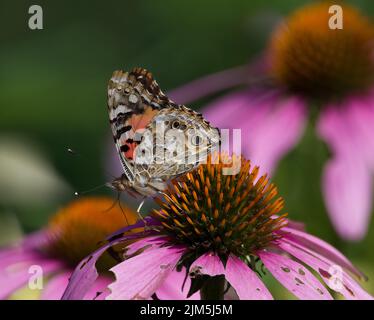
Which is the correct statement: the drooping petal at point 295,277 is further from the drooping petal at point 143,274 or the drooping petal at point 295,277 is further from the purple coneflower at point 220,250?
the drooping petal at point 143,274

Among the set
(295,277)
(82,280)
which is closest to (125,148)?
(82,280)

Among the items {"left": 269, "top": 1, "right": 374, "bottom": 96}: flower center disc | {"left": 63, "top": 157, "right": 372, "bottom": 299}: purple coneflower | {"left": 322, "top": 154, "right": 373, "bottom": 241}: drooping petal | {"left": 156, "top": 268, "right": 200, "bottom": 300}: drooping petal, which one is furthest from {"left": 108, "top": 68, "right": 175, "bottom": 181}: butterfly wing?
{"left": 269, "top": 1, "right": 374, "bottom": 96}: flower center disc

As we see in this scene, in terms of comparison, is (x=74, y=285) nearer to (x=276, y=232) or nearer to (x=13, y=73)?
(x=276, y=232)

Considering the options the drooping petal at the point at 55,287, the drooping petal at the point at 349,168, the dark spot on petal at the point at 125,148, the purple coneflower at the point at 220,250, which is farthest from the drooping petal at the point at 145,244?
the drooping petal at the point at 349,168

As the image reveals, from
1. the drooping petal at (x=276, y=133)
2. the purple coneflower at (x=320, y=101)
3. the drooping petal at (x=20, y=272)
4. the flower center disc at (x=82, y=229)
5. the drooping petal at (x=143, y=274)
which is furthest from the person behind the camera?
the drooping petal at (x=276, y=133)

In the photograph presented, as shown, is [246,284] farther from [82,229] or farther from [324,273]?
[82,229]

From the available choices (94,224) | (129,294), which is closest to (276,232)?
(129,294)

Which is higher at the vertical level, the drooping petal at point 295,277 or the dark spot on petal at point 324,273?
the drooping petal at point 295,277
